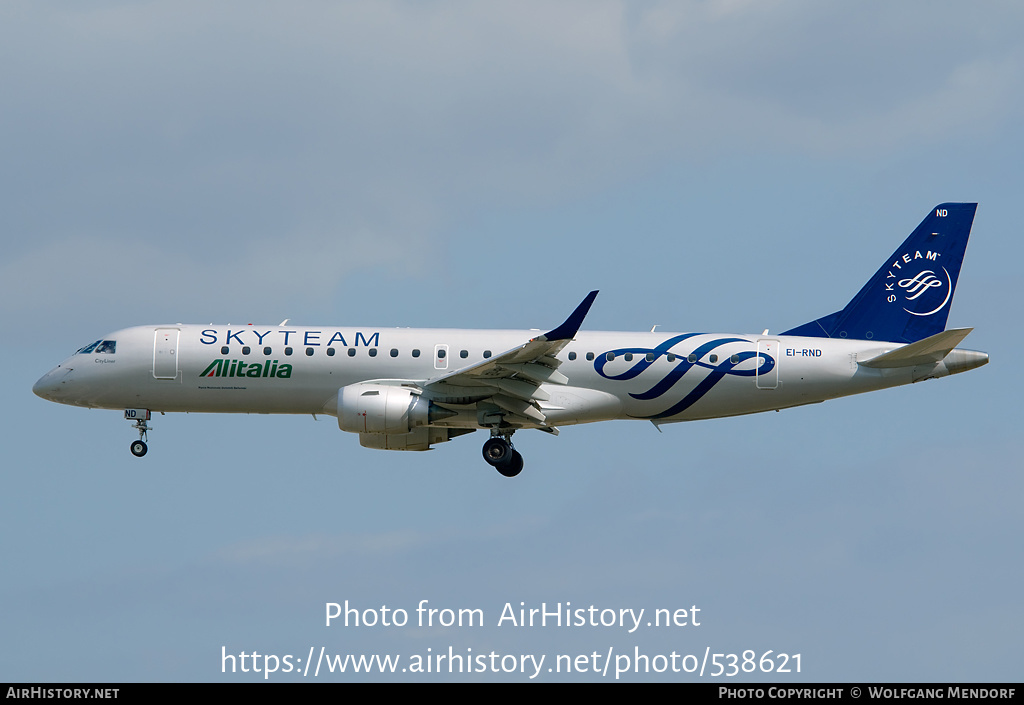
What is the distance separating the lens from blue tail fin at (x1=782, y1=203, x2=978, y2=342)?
4516cm

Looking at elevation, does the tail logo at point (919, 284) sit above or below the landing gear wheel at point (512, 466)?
above

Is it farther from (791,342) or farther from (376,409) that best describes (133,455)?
(791,342)

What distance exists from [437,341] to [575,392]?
15.0 feet

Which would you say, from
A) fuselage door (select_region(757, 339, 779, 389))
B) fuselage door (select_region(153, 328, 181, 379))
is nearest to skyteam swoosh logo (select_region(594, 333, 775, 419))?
fuselage door (select_region(757, 339, 779, 389))

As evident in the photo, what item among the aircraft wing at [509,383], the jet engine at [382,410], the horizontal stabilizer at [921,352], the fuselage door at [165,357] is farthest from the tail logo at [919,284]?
the fuselage door at [165,357]

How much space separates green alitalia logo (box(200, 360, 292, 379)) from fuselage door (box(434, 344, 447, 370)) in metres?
4.51

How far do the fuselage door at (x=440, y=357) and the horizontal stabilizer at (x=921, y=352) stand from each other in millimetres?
12947

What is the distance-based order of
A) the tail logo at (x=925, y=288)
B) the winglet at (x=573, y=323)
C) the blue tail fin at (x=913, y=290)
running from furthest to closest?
the tail logo at (x=925, y=288), the blue tail fin at (x=913, y=290), the winglet at (x=573, y=323)

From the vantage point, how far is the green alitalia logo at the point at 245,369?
42938 mm

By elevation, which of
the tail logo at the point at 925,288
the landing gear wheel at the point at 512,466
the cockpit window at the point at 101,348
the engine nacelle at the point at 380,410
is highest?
the tail logo at the point at 925,288

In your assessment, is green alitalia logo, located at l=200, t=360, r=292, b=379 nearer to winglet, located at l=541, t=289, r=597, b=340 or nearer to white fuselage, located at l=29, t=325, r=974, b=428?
white fuselage, located at l=29, t=325, r=974, b=428

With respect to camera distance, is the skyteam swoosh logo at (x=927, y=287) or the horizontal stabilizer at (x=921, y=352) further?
the skyteam swoosh logo at (x=927, y=287)

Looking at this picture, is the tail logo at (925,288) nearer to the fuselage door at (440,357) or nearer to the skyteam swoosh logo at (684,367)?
the skyteam swoosh logo at (684,367)

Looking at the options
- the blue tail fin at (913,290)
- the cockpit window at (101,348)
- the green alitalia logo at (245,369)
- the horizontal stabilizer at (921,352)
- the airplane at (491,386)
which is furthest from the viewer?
the blue tail fin at (913,290)
